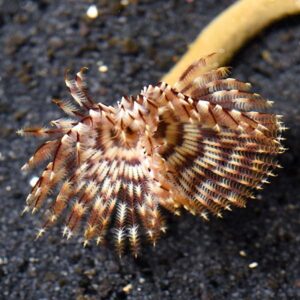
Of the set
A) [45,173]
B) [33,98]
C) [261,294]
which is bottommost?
[261,294]

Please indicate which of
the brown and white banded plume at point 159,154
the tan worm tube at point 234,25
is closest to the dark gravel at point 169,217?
the tan worm tube at point 234,25

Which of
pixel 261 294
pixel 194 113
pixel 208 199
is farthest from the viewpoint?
pixel 261 294

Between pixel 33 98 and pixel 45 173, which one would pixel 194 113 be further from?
pixel 33 98

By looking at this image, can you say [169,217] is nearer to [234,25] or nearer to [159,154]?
[159,154]

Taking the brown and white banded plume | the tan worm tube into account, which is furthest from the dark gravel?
the brown and white banded plume

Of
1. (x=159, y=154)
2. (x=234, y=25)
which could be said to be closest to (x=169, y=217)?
(x=159, y=154)

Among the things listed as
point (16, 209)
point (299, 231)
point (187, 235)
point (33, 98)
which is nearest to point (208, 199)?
point (187, 235)

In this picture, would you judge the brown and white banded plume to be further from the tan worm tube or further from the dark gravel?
the tan worm tube
